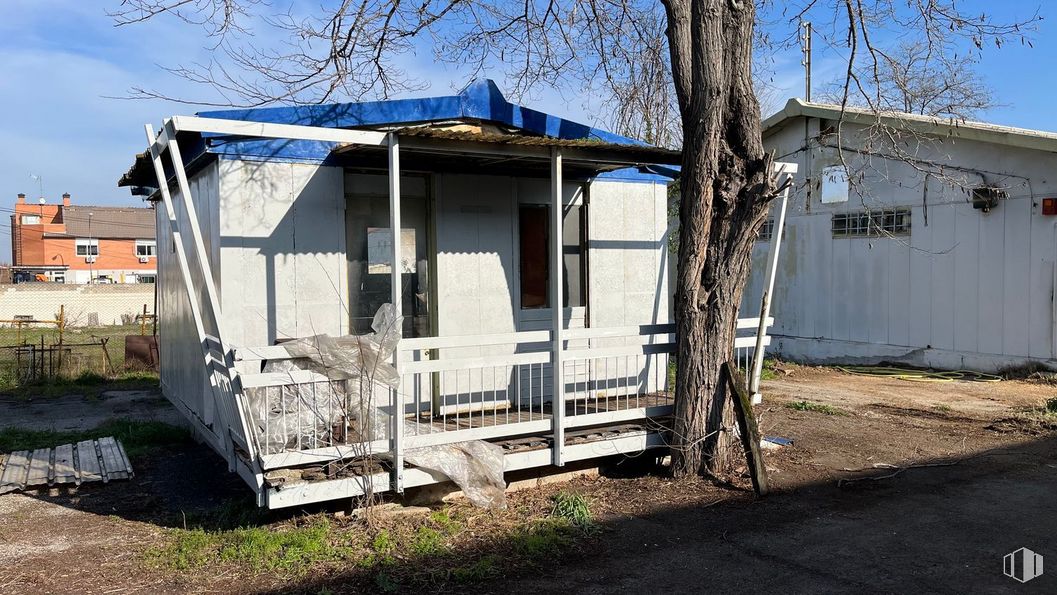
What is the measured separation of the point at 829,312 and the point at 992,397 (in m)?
4.60

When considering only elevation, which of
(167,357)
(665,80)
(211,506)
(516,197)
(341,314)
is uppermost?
(665,80)

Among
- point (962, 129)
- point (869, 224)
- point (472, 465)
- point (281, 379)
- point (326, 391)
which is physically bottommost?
point (472, 465)

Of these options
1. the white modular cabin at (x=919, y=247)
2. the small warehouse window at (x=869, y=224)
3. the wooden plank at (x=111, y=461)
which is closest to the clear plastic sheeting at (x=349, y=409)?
the wooden plank at (x=111, y=461)

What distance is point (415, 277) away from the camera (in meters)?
7.39

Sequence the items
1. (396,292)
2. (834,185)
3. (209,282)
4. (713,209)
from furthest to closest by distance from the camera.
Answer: (834,185)
(713,209)
(396,292)
(209,282)

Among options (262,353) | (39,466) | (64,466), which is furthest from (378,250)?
(39,466)

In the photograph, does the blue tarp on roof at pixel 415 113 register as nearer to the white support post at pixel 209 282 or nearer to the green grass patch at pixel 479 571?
the white support post at pixel 209 282

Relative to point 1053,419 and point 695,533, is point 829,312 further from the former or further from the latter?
point 695,533

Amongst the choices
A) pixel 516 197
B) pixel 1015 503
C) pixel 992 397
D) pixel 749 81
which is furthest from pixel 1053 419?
pixel 516 197

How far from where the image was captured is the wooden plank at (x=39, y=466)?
7051mm

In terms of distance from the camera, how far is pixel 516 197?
7.77m

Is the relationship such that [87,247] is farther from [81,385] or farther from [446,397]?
[446,397]

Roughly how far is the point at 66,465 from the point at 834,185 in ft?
43.8

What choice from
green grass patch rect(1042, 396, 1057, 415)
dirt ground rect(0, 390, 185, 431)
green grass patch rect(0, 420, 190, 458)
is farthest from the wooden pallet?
green grass patch rect(1042, 396, 1057, 415)
